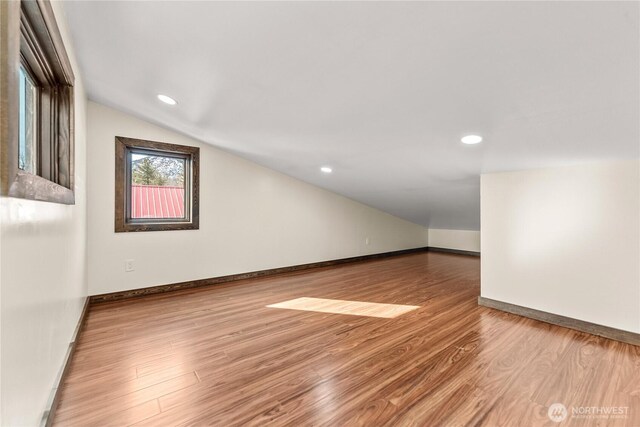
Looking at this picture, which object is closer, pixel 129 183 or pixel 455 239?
pixel 129 183

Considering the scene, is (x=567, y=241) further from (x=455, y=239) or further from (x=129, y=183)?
(x=129, y=183)

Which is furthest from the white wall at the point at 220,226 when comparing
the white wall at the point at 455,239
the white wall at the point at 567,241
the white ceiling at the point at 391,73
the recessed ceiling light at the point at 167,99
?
the white wall at the point at 567,241

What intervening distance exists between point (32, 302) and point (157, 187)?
2493 mm

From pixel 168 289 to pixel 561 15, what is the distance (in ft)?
12.5

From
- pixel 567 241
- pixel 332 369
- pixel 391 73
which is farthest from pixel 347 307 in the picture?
pixel 391 73

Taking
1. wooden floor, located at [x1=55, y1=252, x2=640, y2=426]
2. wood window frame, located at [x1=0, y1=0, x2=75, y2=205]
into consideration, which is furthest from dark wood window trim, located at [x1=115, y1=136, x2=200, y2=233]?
wood window frame, located at [x1=0, y1=0, x2=75, y2=205]

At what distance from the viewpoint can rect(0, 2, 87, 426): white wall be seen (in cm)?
82

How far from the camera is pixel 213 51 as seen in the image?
154 centimetres

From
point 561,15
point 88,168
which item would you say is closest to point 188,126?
point 88,168

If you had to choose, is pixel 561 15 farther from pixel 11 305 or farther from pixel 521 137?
pixel 11 305

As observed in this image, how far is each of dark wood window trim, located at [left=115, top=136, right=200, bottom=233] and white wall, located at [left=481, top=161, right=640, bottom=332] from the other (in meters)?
3.30

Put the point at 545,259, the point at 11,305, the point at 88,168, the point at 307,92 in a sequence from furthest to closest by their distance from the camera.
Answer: the point at 88,168, the point at 545,259, the point at 307,92, the point at 11,305

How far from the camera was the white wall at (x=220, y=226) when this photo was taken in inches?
113

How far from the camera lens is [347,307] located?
2766 millimetres
